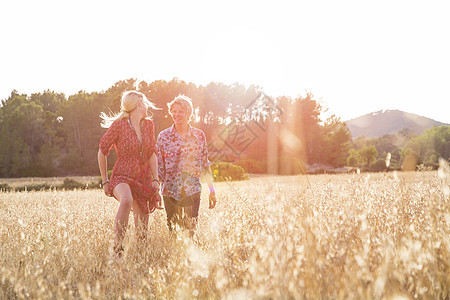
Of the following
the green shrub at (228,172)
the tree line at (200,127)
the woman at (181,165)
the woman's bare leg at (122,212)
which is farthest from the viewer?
the tree line at (200,127)

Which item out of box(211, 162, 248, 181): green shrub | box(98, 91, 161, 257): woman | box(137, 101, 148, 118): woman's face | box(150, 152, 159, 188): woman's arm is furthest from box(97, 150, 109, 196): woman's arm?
box(211, 162, 248, 181): green shrub

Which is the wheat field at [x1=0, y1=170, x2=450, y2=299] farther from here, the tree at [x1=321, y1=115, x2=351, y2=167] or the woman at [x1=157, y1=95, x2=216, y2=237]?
the tree at [x1=321, y1=115, x2=351, y2=167]

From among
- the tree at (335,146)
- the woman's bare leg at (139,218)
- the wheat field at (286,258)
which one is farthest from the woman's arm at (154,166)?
the tree at (335,146)

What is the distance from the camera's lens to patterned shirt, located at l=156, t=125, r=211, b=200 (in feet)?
14.6

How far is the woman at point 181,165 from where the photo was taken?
14.5 feet

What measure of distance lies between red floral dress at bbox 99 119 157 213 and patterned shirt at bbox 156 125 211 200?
36 cm

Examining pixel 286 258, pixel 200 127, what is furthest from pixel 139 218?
pixel 200 127

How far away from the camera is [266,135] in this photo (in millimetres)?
39656

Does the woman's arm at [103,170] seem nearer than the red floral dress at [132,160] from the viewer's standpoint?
Yes

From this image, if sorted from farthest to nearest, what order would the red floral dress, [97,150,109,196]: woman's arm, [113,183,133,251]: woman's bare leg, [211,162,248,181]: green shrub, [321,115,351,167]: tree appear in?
[321,115,351,167]: tree → [211,162,248,181]: green shrub → the red floral dress → [97,150,109,196]: woman's arm → [113,183,133,251]: woman's bare leg

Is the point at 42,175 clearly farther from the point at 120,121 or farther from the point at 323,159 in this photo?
the point at 120,121

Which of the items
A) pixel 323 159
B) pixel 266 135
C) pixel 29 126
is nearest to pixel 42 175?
pixel 29 126

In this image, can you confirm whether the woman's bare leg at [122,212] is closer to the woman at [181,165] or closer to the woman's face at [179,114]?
the woman at [181,165]

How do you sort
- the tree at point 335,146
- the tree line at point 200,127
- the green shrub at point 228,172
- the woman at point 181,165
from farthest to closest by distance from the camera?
the tree at point 335,146 < the tree line at point 200,127 < the green shrub at point 228,172 < the woman at point 181,165
